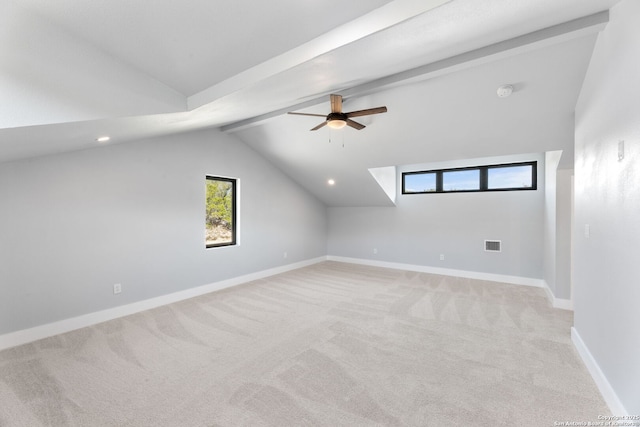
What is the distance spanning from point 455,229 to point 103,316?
19.5 feet

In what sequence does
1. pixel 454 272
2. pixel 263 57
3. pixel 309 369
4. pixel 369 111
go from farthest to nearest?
pixel 454 272 → pixel 369 111 → pixel 309 369 → pixel 263 57

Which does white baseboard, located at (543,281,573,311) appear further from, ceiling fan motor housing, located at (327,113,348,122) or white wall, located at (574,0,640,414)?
ceiling fan motor housing, located at (327,113,348,122)

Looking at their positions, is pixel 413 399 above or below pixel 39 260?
below

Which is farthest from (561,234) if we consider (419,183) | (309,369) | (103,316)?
(103,316)

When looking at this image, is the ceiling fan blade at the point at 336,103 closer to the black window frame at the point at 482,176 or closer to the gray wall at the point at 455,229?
the gray wall at the point at 455,229

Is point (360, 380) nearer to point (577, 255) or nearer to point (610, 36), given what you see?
point (577, 255)

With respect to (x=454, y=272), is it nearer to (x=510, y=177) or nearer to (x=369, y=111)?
(x=510, y=177)

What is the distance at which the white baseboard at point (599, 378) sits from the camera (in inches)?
70.1

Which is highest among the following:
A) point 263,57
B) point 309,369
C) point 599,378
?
point 263,57

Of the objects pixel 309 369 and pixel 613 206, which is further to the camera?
pixel 309 369

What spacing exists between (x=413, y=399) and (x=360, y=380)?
0.42m

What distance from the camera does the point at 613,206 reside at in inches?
72.9

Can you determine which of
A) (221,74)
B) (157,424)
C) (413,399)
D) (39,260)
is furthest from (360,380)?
(39,260)

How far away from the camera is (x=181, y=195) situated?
4312 millimetres
